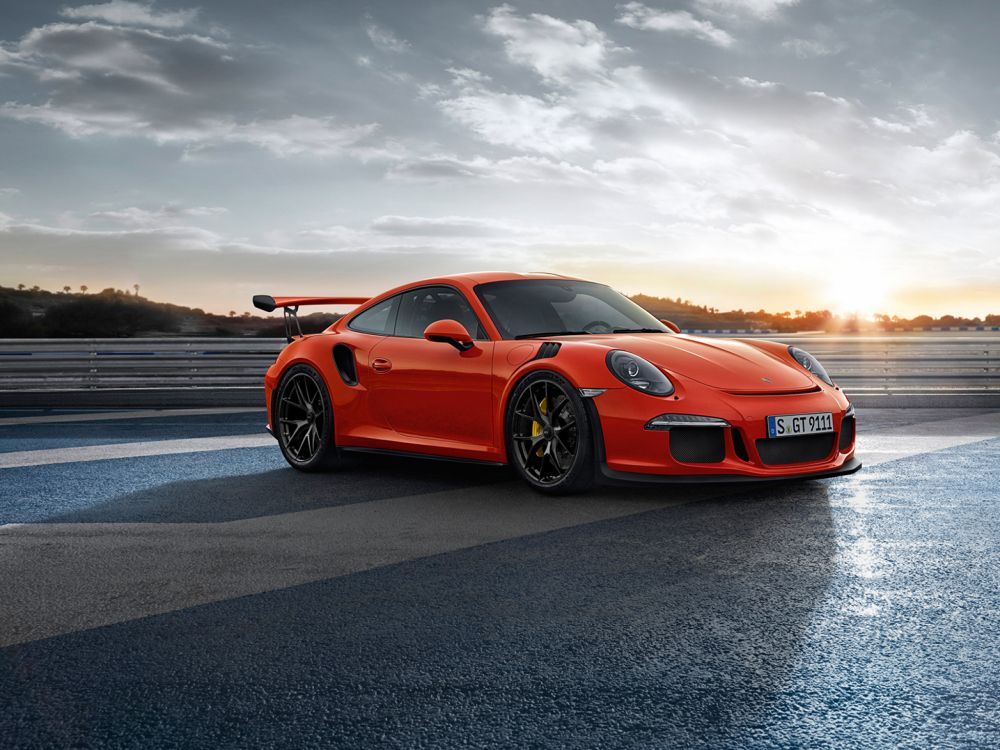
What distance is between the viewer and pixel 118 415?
13891 mm

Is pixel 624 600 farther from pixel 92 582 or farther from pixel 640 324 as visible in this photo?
pixel 640 324

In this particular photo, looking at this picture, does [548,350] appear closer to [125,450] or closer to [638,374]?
[638,374]

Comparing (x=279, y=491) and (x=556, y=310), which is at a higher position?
(x=556, y=310)

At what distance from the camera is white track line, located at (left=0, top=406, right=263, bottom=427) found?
13.0m

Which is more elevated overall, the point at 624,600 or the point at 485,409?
the point at 485,409

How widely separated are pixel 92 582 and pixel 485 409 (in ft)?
8.96

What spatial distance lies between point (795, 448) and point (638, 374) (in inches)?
38.8

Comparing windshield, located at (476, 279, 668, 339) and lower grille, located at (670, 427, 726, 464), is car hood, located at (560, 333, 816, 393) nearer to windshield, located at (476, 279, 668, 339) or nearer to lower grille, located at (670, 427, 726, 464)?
lower grille, located at (670, 427, 726, 464)

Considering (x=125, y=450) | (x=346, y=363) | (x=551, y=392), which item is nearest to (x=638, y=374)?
(x=551, y=392)

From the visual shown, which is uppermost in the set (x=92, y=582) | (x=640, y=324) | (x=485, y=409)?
(x=640, y=324)

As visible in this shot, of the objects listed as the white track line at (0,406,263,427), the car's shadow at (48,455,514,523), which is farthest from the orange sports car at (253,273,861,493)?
the white track line at (0,406,263,427)

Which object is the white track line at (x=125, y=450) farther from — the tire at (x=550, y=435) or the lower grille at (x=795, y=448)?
the lower grille at (x=795, y=448)

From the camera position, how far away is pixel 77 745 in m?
2.69

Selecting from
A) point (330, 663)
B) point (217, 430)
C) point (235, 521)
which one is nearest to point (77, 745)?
point (330, 663)
